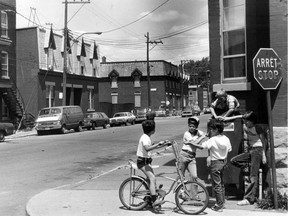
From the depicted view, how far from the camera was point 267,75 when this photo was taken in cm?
629

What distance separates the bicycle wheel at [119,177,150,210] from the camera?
6.63 m

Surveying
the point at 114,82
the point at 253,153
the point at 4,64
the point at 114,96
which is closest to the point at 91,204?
the point at 253,153

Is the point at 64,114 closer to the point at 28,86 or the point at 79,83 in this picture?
the point at 28,86

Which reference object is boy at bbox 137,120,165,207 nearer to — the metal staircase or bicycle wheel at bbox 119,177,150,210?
bicycle wheel at bbox 119,177,150,210

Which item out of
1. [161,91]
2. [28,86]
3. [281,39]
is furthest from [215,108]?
[161,91]

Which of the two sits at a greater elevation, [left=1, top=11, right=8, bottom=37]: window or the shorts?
[left=1, top=11, right=8, bottom=37]: window

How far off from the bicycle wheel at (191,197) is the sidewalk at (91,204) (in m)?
0.15

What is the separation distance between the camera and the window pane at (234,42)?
29.0 ft

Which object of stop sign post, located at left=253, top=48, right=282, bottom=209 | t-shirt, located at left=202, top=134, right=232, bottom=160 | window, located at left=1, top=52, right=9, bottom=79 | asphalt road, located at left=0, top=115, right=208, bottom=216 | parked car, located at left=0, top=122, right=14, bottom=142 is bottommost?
asphalt road, located at left=0, top=115, right=208, bottom=216

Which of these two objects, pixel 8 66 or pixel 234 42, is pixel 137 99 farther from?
pixel 234 42

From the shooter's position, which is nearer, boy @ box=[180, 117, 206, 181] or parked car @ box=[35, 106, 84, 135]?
boy @ box=[180, 117, 206, 181]

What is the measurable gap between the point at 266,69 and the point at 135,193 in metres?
3.01

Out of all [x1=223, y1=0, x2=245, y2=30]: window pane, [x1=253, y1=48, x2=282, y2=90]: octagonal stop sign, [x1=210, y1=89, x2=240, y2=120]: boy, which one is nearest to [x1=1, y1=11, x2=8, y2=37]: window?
[x1=223, y1=0, x2=245, y2=30]: window pane

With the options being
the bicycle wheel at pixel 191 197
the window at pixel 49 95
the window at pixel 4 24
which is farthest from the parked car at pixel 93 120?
the bicycle wheel at pixel 191 197
